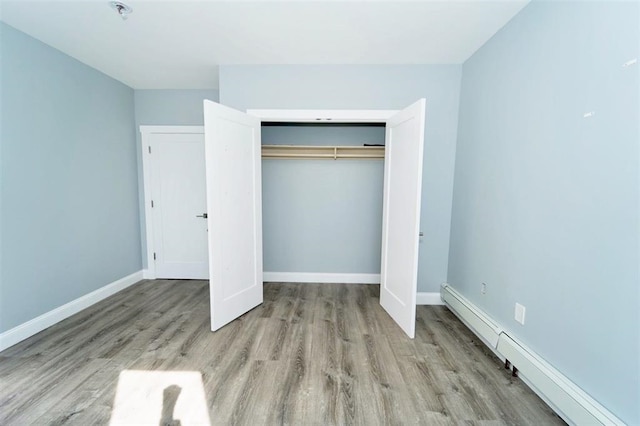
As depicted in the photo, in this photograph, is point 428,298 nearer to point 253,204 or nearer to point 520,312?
point 520,312

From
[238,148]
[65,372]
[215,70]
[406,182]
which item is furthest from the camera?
[215,70]

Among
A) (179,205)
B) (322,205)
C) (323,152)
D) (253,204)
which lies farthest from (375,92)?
(179,205)

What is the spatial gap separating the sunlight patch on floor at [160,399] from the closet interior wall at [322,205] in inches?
72.5

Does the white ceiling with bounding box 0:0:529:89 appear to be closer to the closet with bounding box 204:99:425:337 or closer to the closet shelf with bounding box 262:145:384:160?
the closet with bounding box 204:99:425:337

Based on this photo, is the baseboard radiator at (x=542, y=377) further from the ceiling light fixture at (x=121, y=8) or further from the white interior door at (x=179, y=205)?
the ceiling light fixture at (x=121, y=8)

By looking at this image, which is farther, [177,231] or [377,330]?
[177,231]

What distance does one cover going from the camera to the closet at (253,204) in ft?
7.36

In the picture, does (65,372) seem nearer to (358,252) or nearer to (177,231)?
(177,231)

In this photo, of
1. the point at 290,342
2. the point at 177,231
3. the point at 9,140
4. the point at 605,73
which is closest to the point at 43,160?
the point at 9,140

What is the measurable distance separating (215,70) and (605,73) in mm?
3246

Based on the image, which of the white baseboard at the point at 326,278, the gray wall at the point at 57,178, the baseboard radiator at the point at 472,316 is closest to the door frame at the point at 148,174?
the gray wall at the point at 57,178

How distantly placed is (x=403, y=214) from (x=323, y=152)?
1.39m

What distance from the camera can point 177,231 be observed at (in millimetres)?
3652

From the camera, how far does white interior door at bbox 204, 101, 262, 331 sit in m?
2.28
